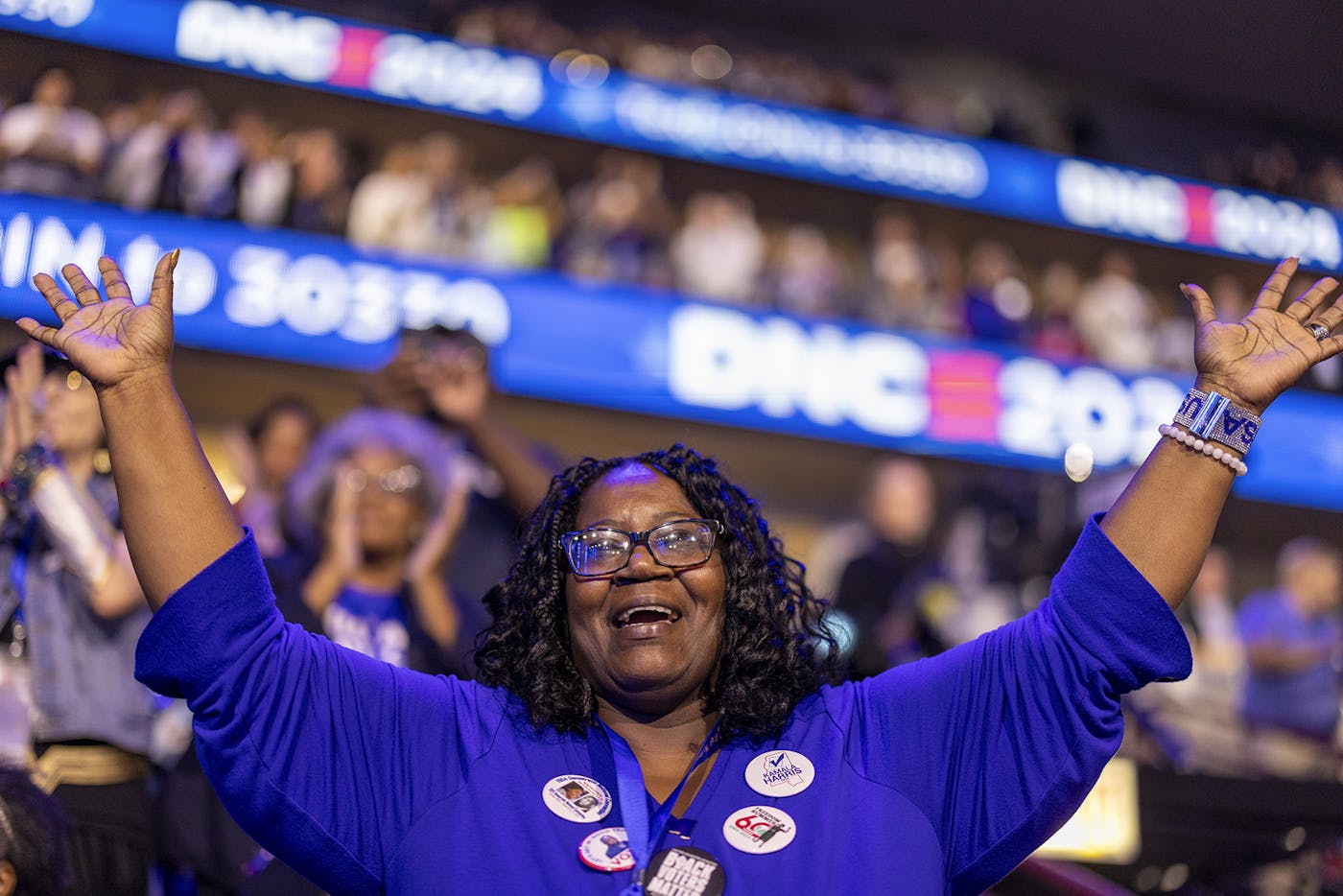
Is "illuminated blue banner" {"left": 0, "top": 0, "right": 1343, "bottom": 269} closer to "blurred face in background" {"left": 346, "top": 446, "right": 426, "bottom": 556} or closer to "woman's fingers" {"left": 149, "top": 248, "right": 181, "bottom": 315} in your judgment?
"blurred face in background" {"left": 346, "top": 446, "right": 426, "bottom": 556}

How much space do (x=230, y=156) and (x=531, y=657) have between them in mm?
5875

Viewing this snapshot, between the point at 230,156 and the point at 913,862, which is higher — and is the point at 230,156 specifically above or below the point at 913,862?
above

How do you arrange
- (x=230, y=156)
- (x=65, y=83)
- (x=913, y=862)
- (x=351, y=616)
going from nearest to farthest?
(x=913, y=862), (x=351, y=616), (x=65, y=83), (x=230, y=156)

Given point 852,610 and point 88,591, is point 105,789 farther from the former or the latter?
point 852,610

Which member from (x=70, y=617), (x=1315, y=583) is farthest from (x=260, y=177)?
(x=1315, y=583)

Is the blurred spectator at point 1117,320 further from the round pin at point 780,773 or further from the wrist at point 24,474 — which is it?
the round pin at point 780,773

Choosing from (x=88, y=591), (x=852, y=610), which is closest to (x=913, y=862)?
(x=88, y=591)

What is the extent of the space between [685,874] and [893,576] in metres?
3.91

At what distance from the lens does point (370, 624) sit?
339 cm

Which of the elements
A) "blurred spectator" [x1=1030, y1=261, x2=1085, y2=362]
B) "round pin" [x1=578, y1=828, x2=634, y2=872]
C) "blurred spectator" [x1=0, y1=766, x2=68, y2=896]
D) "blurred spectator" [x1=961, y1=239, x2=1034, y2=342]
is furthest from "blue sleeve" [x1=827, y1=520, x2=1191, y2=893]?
"blurred spectator" [x1=1030, y1=261, x2=1085, y2=362]

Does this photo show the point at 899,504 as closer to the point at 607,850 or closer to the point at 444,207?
the point at 444,207

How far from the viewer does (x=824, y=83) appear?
31.9ft

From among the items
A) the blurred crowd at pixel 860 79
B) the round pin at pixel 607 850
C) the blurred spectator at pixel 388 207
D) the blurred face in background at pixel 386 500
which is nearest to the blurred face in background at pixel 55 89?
the blurred spectator at pixel 388 207

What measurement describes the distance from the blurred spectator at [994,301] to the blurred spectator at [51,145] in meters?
5.79
